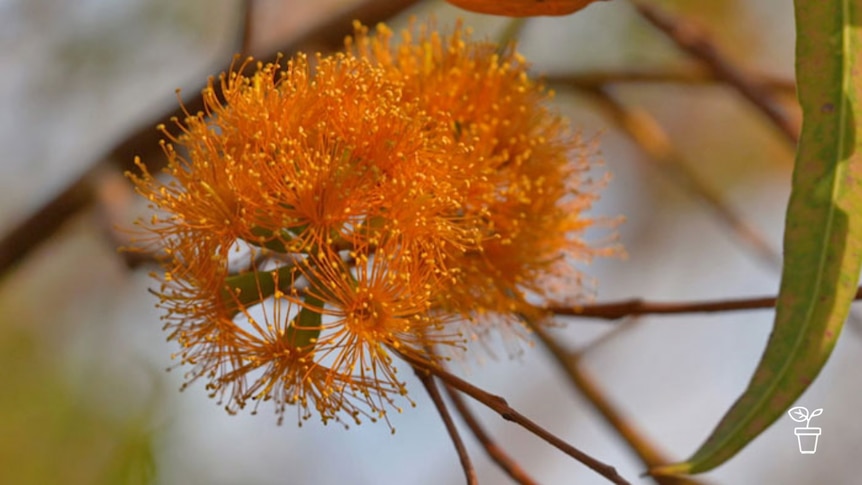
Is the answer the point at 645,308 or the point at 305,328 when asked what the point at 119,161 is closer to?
the point at 305,328

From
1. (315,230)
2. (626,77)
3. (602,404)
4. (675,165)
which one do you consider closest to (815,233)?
(315,230)

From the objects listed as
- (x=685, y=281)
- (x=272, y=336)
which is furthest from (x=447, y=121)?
(x=685, y=281)

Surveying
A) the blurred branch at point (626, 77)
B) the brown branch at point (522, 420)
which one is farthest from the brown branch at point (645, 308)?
the blurred branch at point (626, 77)

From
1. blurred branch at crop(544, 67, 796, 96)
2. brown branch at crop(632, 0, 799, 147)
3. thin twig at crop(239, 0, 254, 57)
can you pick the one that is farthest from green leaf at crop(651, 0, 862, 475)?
blurred branch at crop(544, 67, 796, 96)

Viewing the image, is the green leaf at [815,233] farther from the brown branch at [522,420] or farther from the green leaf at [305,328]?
the green leaf at [305,328]

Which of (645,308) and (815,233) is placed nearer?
(815,233)
